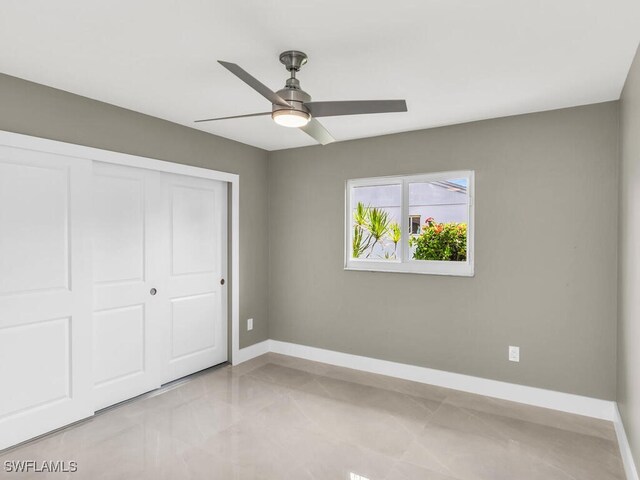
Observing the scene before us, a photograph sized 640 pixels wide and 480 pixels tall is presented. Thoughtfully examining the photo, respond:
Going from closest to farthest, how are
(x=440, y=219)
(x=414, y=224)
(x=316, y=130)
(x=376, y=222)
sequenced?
(x=316, y=130), (x=440, y=219), (x=414, y=224), (x=376, y=222)

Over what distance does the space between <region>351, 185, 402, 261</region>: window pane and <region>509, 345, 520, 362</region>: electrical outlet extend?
1309mm

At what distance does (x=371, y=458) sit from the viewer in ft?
8.04

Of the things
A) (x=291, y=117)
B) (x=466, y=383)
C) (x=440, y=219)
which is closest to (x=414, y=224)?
(x=440, y=219)

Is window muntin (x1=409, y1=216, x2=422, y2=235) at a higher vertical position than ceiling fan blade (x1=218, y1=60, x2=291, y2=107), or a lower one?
lower

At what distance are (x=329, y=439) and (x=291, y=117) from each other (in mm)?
2179

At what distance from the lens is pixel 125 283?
3.24 metres

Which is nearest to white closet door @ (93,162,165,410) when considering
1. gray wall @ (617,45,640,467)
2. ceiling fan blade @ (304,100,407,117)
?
ceiling fan blade @ (304,100,407,117)

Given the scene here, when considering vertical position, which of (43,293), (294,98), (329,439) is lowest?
(329,439)

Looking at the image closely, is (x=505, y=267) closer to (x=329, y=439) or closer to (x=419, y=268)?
(x=419, y=268)

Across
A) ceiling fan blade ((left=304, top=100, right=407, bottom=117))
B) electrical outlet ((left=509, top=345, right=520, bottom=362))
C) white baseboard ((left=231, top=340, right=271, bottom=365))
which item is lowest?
white baseboard ((left=231, top=340, right=271, bottom=365))

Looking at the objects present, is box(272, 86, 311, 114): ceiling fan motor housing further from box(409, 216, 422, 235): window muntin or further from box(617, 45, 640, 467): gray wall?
box(409, 216, 422, 235): window muntin

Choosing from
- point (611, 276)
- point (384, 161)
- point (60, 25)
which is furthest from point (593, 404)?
point (60, 25)

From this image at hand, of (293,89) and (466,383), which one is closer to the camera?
(293,89)

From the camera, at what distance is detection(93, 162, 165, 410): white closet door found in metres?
3.05
